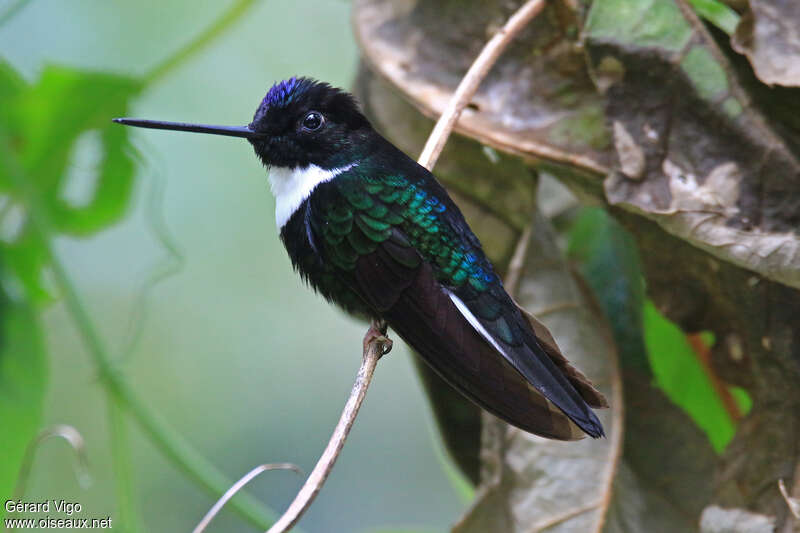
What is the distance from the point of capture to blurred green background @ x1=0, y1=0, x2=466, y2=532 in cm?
446

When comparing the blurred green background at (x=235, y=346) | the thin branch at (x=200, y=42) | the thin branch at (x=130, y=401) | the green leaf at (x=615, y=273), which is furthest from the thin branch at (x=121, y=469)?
the blurred green background at (x=235, y=346)

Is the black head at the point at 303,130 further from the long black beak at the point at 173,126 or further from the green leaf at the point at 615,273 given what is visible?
the green leaf at the point at 615,273

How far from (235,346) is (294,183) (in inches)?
114

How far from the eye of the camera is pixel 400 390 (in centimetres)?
496

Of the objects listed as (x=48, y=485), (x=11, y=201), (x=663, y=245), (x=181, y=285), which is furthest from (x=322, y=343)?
(x=663, y=245)

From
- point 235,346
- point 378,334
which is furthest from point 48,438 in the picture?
point 235,346

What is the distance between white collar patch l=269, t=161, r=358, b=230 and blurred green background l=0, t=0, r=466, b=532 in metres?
2.19

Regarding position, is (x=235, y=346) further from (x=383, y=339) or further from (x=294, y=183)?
(x=383, y=339)

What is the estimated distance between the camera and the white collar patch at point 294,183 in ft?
6.87

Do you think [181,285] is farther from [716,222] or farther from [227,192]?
[716,222]

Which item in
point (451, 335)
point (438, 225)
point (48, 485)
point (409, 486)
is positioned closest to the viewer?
point (451, 335)

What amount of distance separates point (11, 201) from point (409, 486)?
3053 millimetres

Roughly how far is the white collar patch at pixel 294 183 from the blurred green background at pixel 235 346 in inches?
86.4

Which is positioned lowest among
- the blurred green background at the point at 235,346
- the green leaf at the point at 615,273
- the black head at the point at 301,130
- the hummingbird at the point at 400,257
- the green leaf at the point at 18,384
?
the blurred green background at the point at 235,346
